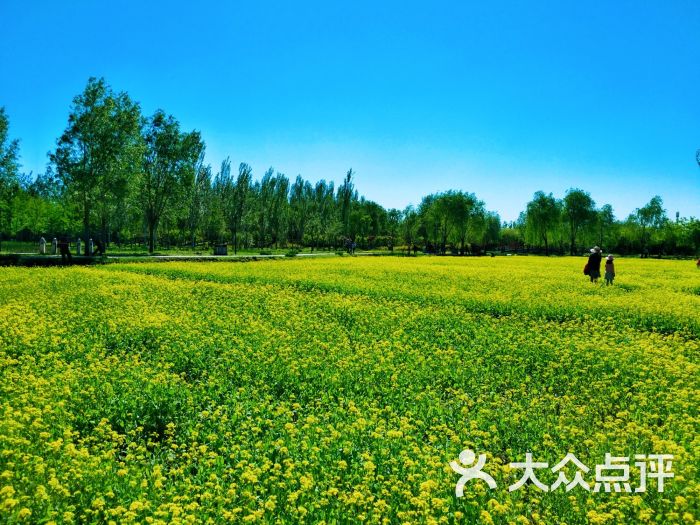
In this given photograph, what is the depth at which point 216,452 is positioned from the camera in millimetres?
6074

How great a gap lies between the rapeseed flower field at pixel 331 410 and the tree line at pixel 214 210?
3145 cm

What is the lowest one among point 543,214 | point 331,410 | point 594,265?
point 331,410

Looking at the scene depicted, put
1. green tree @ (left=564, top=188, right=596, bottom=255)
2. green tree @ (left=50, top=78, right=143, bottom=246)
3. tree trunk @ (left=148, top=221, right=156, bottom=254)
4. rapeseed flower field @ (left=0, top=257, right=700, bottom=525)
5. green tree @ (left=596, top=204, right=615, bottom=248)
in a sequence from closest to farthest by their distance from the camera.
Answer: rapeseed flower field @ (left=0, top=257, right=700, bottom=525) → green tree @ (left=50, top=78, right=143, bottom=246) → tree trunk @ (left=148, top=221, right=156, bottom=254) → green tree @ (left=564, top=188, right=596, bottom=255) → green tree @ (left=596, top=204, right=615, bottom=248)

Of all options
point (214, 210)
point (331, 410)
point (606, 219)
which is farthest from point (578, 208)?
point (331, 410)

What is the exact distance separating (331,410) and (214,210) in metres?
82.2

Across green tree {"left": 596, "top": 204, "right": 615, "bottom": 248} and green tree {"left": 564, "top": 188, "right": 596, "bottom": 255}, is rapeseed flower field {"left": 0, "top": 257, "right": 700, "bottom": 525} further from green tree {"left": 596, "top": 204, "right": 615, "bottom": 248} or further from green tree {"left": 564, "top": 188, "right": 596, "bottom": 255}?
green tree {"left": 596, "top": 204, "right": 615, "bottom": 248}

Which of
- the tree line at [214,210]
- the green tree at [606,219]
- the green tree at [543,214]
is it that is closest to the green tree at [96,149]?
the tree line at [214,210]

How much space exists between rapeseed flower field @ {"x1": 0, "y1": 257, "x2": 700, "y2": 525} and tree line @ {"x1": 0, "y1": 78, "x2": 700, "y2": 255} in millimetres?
31455

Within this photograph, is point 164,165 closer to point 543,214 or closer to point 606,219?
point 543,214

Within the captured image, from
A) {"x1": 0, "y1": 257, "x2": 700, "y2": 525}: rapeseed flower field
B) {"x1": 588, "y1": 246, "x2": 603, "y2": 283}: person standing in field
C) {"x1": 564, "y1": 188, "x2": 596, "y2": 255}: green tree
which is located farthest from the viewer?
{"x1": 564, "y1": 188, "x2": 596, "y2": 255}: green tree

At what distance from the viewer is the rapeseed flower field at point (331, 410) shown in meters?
4.76

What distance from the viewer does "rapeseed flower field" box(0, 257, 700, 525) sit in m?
4.76

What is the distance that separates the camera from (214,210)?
279 ft

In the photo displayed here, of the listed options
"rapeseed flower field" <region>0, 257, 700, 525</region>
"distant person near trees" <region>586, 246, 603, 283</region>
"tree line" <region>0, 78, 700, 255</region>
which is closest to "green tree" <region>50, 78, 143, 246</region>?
"tree line" <region>0, 78, 700, 255</region>
